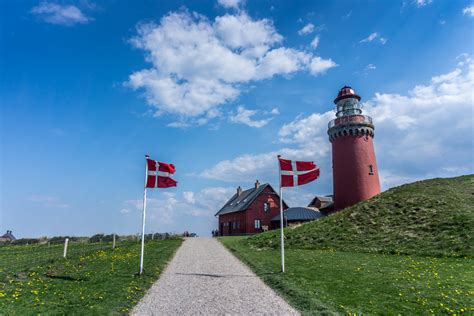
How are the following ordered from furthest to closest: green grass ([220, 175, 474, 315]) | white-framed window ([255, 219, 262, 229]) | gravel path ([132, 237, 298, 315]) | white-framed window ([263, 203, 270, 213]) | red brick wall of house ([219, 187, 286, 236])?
white-framed window ([263, 203, 270, 213]) < white-framed window ([255, 219, 262, 229]) < red brick wall of house ([219, 187, 286, 236]) < green grass ([220, 175, 474, 315]) < gravel path ([132, 237, 298, 315])

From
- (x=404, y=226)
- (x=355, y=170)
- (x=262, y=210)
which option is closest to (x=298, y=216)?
(x=262, y=210)

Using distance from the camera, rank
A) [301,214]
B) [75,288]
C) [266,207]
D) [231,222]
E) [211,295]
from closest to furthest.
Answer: [211,295], [75,288], [301,214], [266,207], [231,222]

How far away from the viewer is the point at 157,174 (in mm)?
15203

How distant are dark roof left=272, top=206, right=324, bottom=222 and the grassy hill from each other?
15.4 metres

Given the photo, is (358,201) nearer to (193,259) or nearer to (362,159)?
(362,159)

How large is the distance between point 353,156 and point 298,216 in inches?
614

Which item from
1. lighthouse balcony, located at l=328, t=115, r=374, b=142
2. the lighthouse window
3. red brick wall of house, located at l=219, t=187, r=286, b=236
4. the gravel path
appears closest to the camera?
the gravel path

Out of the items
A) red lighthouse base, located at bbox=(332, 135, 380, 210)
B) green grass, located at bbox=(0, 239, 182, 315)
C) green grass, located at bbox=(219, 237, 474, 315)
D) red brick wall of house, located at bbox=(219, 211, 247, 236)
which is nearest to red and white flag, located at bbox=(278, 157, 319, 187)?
green grass, located at bbox=(219, 237, 474, 315)

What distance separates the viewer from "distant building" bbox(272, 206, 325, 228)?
48.2m

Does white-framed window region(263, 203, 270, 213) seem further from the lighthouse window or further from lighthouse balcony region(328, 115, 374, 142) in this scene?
the lighthouse window

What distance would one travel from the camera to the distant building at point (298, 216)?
158ft

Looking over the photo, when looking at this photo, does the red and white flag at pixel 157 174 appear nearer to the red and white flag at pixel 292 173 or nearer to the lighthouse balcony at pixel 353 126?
the red and white flag at pixel 292 173

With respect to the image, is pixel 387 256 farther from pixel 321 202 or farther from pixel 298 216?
pixel 321 202

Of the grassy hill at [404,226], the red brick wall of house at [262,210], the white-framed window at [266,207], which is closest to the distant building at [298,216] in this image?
the red brick wall of house at [262,210]
